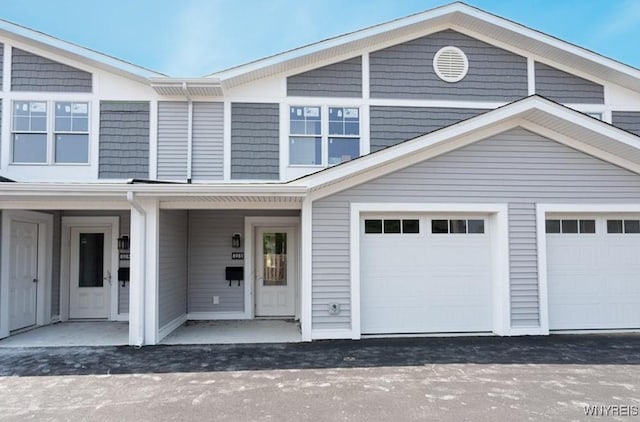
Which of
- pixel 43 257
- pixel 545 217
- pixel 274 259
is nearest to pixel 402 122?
pixel 545 217

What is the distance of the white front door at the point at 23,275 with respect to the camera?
741 centimetres

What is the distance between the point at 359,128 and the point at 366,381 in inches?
217

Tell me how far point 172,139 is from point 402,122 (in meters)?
4.91

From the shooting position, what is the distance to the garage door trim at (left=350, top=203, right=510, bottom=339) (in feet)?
22.7

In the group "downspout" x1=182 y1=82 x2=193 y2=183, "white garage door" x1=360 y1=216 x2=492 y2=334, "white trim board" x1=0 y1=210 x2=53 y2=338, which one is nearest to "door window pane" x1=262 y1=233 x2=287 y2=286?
"downspout" x1=182 y1=82 x2=193 y2=183

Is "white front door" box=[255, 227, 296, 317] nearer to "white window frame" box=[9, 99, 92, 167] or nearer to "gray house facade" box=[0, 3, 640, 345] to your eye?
"gray house facade" box=[0, 3, 640, 345]

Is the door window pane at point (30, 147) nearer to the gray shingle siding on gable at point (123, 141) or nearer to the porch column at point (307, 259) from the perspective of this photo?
the gray shingle siding on gable at point (123, 141)

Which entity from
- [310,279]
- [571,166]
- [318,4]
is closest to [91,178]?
[310,279]

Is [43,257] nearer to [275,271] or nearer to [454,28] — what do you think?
[275,271]

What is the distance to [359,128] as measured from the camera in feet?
28.9

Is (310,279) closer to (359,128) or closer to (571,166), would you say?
(359,128)

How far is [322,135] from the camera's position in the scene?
344 inches

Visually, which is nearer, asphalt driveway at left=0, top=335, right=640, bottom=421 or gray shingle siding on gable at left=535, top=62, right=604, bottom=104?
asphalt driveway at left=0, top=335, right=640, bottom=421

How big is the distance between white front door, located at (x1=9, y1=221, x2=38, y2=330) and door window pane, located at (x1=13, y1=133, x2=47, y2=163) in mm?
1373
